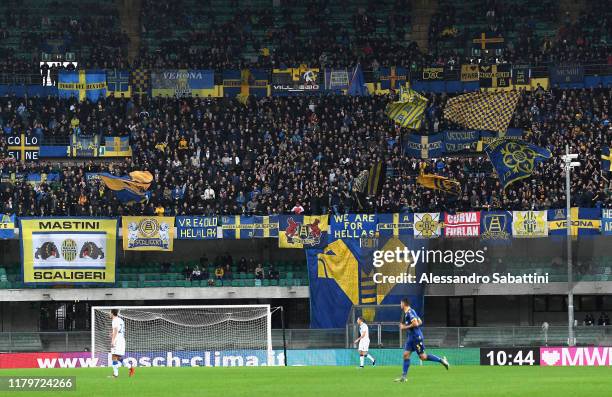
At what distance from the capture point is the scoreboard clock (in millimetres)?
49062

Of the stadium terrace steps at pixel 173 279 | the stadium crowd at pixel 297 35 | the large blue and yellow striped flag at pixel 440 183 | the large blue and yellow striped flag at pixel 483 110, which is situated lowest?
the stadium terrace steps at pixel 173 279

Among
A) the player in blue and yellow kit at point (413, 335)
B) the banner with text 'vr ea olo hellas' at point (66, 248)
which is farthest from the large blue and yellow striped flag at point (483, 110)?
the player in blue and yellow kit at point (413, 335)

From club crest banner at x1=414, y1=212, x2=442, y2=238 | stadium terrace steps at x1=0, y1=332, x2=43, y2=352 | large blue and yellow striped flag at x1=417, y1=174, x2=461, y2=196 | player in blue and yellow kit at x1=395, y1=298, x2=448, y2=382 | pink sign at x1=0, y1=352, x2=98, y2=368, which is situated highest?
large blue and yellow striped flag at x1=417, y1=174, x2=461, y2=196

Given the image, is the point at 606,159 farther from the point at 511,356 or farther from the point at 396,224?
the point at 511,356

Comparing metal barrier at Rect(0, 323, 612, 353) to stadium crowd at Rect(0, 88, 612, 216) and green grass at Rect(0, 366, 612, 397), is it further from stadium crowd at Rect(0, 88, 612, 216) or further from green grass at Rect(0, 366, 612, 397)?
green grass at Rect(0, 366, 612, 397)

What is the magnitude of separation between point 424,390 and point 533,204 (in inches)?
1356

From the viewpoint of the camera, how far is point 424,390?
89.7 feet

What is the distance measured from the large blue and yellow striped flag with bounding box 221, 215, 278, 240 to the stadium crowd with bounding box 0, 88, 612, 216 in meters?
1.08

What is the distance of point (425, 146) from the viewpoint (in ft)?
222

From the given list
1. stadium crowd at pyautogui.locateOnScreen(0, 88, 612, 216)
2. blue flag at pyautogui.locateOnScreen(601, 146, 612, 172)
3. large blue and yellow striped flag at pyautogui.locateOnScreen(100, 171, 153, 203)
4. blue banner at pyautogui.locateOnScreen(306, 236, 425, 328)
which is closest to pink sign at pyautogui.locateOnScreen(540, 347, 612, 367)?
blue banner at pyautogui.locateOnScreen(306, 236, 425, 328)

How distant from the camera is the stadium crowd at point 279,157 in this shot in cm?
6278

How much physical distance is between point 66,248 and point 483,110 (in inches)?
932

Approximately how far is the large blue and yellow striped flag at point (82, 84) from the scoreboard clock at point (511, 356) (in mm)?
32131

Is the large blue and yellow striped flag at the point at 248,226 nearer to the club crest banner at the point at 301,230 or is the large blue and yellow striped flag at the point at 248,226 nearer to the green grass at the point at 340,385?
the club crest banner at the point at 301,230
